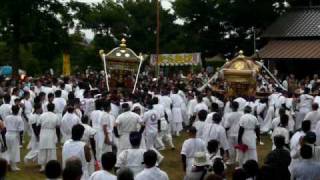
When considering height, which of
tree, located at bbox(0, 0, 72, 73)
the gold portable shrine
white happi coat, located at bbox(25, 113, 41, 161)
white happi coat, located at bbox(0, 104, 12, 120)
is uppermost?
tree, located at bbox(0, 0, 72, 73)

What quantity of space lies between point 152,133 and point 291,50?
69.6 feet

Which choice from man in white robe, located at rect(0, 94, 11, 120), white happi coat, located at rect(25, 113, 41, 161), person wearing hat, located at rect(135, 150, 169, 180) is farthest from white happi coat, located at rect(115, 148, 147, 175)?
man in white robe, located at rect(0, 94, 11, 120)

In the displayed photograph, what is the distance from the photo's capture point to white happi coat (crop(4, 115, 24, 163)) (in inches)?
607

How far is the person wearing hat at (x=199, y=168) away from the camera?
377 inches

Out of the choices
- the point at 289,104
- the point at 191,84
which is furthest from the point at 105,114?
the point at 191,84

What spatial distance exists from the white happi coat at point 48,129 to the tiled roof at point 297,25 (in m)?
24.4

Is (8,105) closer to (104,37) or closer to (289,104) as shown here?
(289,104)

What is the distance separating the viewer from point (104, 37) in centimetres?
4309

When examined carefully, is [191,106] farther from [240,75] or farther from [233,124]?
[233,124]

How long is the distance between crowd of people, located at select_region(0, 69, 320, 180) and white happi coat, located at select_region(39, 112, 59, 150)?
0.07 ft

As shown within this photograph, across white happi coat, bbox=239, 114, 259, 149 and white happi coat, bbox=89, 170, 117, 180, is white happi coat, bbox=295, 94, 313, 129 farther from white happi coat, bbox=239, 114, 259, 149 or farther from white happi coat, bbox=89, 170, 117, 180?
white happi coat, bbox=89, 170, 117, 180

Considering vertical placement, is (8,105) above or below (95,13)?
below

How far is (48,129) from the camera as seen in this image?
15.4 meters

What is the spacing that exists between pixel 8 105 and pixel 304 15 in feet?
84.0
